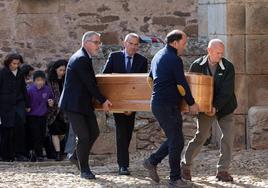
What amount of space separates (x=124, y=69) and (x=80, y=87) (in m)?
0.69

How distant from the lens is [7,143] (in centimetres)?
1101

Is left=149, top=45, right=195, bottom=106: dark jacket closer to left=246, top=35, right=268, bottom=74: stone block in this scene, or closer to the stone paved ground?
the stone paved ground

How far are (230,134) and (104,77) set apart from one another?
1.48 m

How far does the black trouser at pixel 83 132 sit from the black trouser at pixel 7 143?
8.70 ft

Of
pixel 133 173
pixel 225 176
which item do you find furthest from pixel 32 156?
pixel 225 176

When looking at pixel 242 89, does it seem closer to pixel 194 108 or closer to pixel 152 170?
pixel 152 170

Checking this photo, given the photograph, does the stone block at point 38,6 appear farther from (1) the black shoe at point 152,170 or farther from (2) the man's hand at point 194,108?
(2) the man's hand at point 194,108

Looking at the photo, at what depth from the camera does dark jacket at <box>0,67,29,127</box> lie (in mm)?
10992

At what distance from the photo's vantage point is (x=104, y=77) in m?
8.37

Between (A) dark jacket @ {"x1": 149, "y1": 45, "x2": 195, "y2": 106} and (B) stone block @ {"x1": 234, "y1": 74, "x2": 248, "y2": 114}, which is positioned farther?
(B) stone block @ {"x1": 234, "y1": 74, "x2": 248, "y2": 114}

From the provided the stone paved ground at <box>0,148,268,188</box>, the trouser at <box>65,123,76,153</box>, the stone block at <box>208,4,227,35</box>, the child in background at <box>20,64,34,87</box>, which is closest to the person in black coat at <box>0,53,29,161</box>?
the child in background at <box>20,64,34,87</box>

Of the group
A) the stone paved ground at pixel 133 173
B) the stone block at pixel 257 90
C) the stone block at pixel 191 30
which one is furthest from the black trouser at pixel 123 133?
the stone block at pixel 191 30

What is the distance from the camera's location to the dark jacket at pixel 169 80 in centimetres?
764

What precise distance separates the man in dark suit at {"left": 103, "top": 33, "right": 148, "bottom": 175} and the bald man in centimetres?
76
